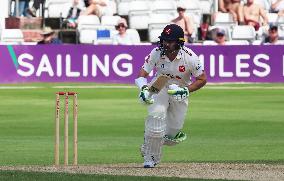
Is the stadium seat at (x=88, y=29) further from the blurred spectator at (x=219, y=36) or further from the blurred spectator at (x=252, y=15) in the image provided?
the blurred spectator at (x=252, y=15)

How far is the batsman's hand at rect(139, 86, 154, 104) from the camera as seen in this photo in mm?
11273

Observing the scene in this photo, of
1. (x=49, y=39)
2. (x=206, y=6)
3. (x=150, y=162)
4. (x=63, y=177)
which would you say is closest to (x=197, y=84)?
(x=150, y=162)

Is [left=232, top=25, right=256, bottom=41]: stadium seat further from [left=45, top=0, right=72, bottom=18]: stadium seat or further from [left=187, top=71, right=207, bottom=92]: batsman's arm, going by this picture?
[left=187, top=71, right=207, bottom=92]: batsman's arm

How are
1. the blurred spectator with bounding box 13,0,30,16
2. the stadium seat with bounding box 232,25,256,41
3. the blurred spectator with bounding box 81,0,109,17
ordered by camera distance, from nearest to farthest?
the stadium seat with bounding box 232,25,256,41, the blurred spectator with bounding box 81,0,109,17, the blurred spectator with bounding box 13,0,30,16

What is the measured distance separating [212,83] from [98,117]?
8.19m

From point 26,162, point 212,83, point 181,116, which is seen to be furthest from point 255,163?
point 212,83

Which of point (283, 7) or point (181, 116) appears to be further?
point (283, 7)

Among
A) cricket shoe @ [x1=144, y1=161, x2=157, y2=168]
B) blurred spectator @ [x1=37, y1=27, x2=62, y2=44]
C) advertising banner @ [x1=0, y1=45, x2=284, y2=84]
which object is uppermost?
cricket shoe @ [x1=144, y1=161, x2=157, y2=168]

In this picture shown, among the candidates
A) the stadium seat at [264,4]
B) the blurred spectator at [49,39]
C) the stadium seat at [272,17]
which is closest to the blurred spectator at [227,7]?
the stadium seat at [272,17]

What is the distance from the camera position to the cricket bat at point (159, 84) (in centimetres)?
1139

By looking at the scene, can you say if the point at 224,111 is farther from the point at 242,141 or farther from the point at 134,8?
the point at 134,8

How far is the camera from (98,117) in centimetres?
1864

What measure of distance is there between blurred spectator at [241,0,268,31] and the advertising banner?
1552 mm

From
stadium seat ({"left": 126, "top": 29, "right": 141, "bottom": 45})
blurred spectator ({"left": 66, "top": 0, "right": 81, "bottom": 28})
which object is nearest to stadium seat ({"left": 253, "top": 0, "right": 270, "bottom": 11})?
stadium seat ({"left": 126, "top": 29, "right": 141, "bottom": 45})
